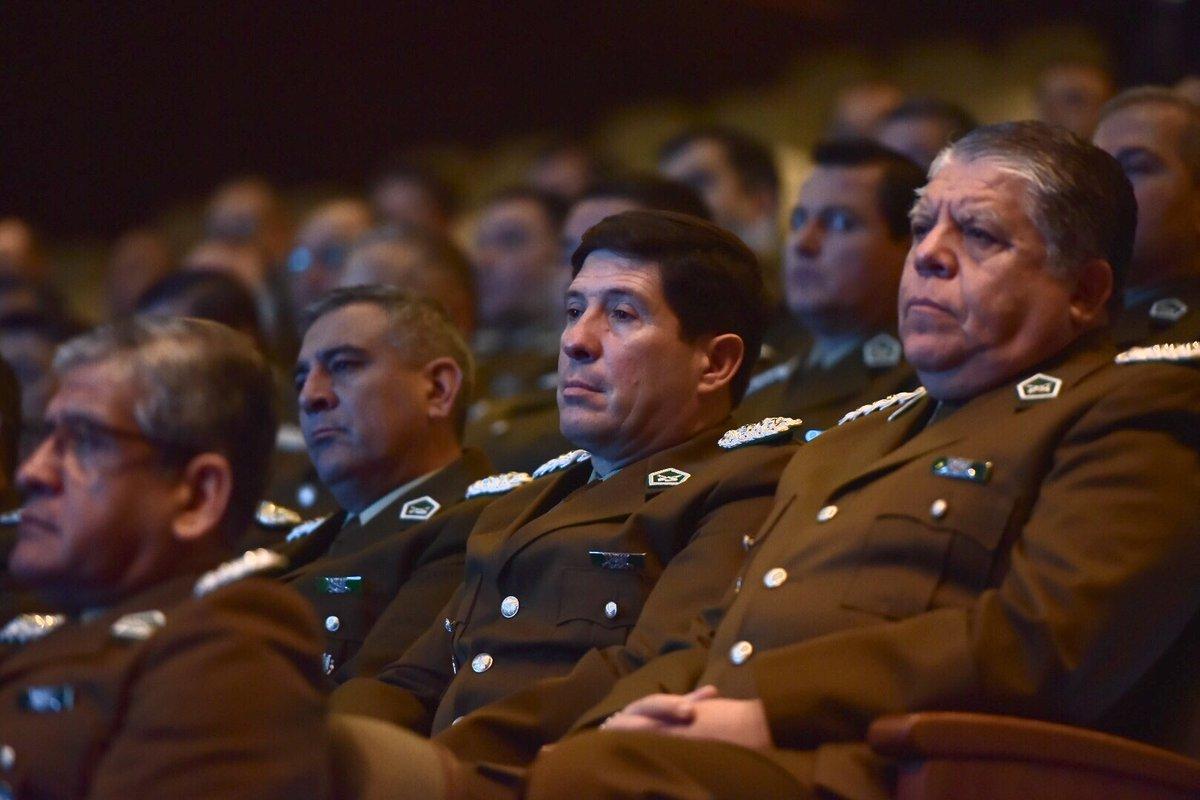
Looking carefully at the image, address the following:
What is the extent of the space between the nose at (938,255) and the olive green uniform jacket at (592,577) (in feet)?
1.19

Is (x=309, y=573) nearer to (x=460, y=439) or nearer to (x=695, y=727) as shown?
(x=460, y=439)

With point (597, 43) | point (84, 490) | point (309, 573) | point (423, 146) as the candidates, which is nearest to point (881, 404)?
point (309, 573)

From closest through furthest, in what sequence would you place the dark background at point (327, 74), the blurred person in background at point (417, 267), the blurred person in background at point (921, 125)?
the blurred person in background at point (921, 125), the blurred person in background at point (417, 267), the dark background at point (327, 74)

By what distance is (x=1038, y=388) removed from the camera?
2.17m

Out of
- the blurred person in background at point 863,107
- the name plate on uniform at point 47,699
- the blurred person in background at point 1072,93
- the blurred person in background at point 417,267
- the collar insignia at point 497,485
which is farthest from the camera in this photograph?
the blurred person in background at point 863,107

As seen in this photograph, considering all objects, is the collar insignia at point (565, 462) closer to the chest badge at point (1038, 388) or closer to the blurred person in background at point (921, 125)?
the chest badge at point (1038, 388)

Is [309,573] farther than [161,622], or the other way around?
[309,573]

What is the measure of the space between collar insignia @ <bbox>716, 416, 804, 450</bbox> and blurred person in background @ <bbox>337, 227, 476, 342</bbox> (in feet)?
5.64

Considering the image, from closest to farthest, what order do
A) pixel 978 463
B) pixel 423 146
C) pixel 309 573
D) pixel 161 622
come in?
pixel 161 622 → pixel 978 463 → pixel 309 573 → pixel 423 146

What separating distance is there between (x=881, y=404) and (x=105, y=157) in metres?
5.17

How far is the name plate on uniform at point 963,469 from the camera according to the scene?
208 cm

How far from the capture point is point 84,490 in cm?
189

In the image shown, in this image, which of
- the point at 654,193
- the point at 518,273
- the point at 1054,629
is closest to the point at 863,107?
the point at 518,273

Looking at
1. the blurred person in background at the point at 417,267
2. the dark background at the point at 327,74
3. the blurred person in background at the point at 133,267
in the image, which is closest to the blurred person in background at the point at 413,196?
the dark background at the point at 327,74
